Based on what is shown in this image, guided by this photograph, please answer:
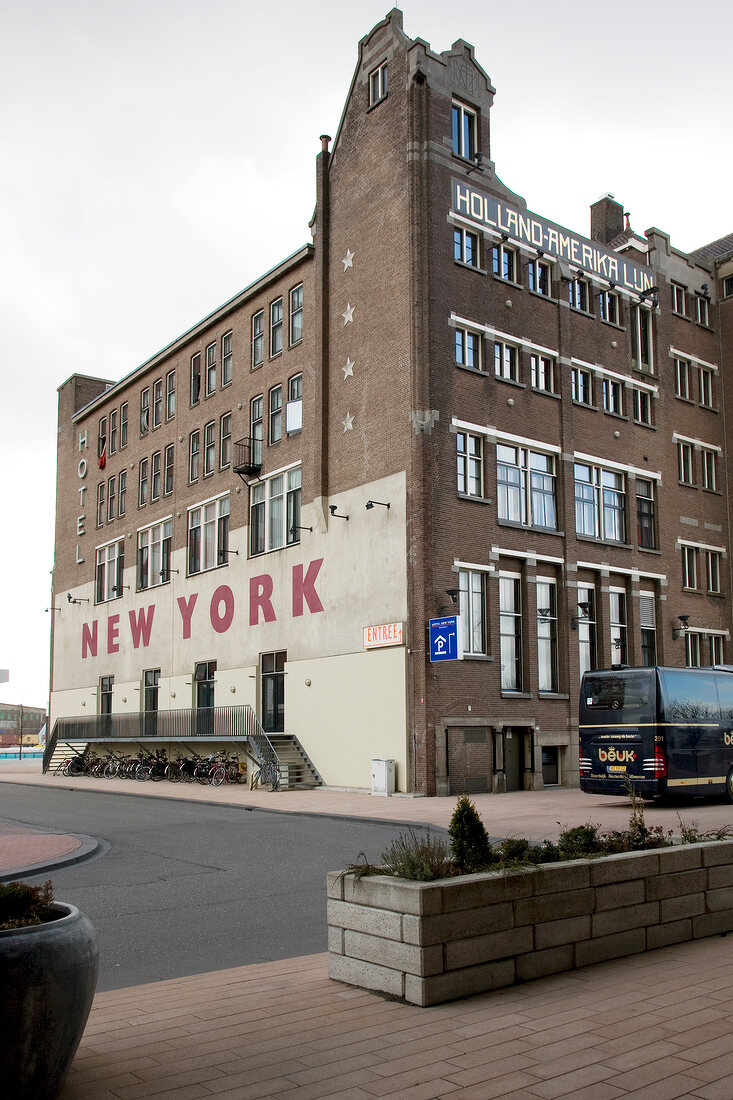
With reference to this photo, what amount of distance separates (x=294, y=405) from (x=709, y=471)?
53.9 feet

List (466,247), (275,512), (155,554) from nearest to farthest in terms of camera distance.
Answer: (466,247) → (275,512) → (155,554)

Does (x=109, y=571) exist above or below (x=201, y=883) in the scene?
above

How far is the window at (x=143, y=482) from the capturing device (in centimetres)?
4672

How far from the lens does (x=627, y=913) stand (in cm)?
713

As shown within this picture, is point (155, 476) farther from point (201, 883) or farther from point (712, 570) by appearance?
point (201, 883)

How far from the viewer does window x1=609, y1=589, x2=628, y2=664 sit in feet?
113

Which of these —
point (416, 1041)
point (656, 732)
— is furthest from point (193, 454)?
point (416, 1041)

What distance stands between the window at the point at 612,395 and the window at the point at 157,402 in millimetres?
20058

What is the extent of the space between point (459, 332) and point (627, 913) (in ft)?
84.0

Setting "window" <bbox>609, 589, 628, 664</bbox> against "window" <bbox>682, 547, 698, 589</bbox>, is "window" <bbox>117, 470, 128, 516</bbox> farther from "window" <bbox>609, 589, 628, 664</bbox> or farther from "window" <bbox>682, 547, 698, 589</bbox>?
"window" <bbox>682, 547, 698, 589</bbox>

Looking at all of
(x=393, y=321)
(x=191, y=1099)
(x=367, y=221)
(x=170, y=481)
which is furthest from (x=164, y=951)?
(x=170, y=481)

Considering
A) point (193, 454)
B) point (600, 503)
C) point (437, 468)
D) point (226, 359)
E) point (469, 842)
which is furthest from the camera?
point (193, 454)

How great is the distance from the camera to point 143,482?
4706 cm

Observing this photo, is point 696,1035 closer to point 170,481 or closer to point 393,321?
point 393,321
